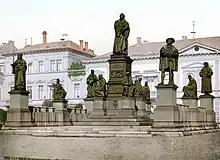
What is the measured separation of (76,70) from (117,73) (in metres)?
48.2

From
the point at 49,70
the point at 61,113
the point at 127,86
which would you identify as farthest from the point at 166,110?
the point at 49,70

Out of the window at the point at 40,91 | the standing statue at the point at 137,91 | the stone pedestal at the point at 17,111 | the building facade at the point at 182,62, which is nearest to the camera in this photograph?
the stone pedestal at the point at 17,111

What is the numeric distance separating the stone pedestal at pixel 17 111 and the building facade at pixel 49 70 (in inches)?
1855

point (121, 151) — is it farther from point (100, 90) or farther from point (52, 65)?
point (52, 65)

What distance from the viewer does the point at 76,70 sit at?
74.0m

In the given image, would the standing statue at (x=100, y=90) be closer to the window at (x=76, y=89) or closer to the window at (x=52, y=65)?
the window at (x=76, y=89)

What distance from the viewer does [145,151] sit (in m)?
13.9

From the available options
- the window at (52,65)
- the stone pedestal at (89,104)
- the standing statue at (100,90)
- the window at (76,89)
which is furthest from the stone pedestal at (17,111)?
the window at (52,65)

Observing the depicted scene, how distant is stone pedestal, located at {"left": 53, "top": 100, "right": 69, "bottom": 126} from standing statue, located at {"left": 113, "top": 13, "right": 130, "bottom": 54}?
5.76 m

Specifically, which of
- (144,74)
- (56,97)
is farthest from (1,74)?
(56,97)

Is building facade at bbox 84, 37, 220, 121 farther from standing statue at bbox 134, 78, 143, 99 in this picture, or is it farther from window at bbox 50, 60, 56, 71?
standing statue at bbox 134, 78, 143, 99

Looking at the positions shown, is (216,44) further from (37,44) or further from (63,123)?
(63,123)

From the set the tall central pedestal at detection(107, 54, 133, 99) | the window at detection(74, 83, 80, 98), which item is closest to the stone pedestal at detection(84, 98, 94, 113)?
the tall central pedestal at detection(107, 54, 133, 99)

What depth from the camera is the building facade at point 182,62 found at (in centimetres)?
6644
